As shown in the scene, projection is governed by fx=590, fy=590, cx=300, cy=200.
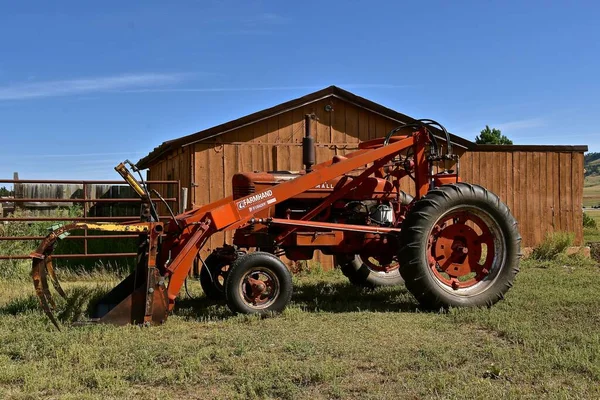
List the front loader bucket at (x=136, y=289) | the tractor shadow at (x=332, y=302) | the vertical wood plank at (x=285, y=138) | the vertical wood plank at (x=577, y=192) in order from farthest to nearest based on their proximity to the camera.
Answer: the vertical wood plank at (x=577, y=192), the vertical wood plank at (x=285, y=138), the tractor shadow at (x=332, y=302), the front loader bucket at (x=136, y=289)

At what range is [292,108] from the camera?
35.5ft

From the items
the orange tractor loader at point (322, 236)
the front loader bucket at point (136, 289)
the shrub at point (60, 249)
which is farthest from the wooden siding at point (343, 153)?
the front loader bucket at point (136, 289)

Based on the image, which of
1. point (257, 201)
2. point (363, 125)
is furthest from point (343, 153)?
point (257, 201)

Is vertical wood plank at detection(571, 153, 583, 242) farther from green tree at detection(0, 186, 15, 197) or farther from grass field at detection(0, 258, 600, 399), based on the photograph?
green tree at detection(0, 186, 15, 197)

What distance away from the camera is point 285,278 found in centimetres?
638

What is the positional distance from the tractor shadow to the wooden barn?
2706mm

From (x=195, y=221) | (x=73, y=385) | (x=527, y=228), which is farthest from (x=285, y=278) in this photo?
(x=527, y=228)

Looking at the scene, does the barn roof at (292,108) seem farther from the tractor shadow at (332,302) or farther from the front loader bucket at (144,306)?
the front loader bucket at (144,306)

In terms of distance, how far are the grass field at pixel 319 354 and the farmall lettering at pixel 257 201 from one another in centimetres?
120

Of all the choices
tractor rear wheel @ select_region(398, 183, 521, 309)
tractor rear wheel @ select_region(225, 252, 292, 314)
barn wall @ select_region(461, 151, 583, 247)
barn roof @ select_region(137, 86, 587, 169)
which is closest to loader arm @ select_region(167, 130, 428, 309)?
tractor rear wheel @ select_region(225, 252, 292, 314)

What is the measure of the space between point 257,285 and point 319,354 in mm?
1679

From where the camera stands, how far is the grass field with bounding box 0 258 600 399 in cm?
395

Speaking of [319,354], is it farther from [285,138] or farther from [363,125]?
[363,125]

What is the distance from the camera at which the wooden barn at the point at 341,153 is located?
10414mm
